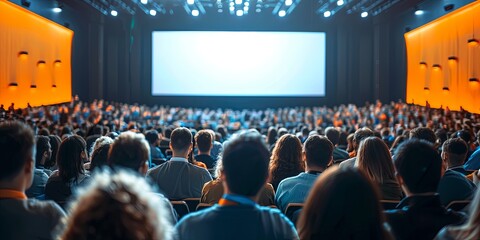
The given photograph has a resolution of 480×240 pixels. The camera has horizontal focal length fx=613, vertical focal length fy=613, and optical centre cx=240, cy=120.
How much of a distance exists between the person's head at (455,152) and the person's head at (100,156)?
9.17 feet

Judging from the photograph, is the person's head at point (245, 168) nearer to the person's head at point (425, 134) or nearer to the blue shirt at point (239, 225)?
the blue shirt at point (239, 225)

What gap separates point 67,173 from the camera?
410 centimetres

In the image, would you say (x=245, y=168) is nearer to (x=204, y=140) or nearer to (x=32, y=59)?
(x=204, y=140)

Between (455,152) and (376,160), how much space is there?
54.1 inches

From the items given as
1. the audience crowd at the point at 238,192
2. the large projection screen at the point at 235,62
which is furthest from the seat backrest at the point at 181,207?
the large projection screen at the point at 235,62

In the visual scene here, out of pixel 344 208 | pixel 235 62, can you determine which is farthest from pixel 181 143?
pixel 235 62

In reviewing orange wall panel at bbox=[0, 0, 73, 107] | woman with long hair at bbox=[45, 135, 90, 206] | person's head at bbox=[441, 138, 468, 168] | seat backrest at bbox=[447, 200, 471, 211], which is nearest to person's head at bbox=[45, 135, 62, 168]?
woman with long hair at bbox=[45, 135, 90, 206]

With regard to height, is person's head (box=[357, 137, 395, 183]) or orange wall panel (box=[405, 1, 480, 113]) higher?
orange wall panel (box=[405, 1, 480, 113])

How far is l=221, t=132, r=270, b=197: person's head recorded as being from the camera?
2184mm

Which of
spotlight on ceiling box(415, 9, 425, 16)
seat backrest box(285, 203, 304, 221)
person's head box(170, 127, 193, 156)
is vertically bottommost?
seat backrest box(285, 203, 304, 221)

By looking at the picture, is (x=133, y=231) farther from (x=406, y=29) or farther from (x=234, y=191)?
(x=406, y=29)

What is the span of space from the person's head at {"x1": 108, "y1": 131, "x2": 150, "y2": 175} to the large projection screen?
2066cm

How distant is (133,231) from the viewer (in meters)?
1.29

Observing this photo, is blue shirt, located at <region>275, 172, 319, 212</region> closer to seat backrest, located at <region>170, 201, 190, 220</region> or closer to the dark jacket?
seat backrest, located at <region>170, 201, 190, 220</region>
